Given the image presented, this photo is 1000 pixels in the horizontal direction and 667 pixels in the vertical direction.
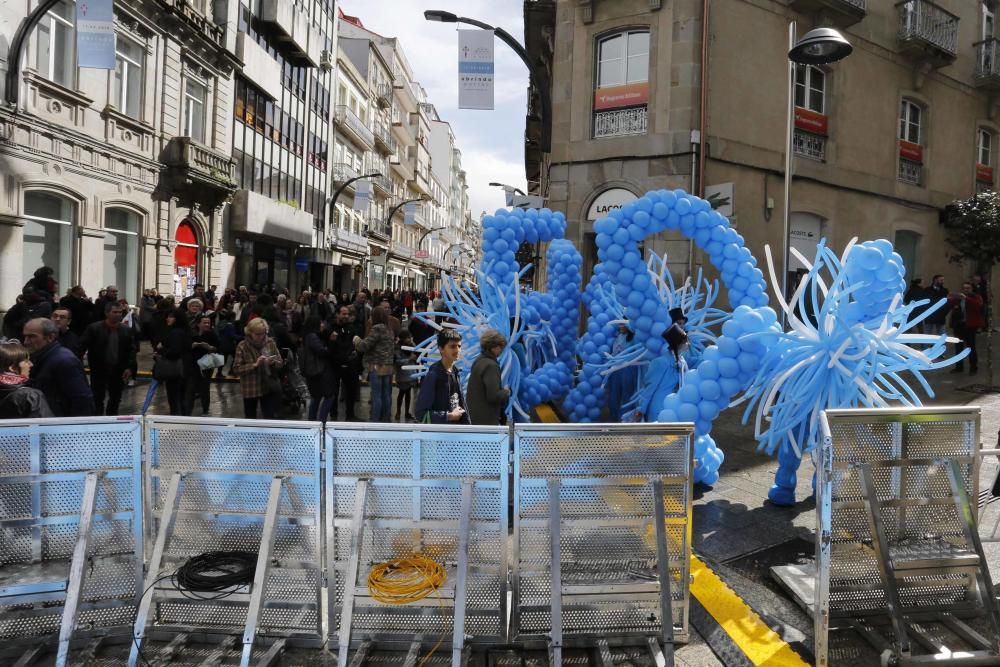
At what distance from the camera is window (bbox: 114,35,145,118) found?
57.1 ft

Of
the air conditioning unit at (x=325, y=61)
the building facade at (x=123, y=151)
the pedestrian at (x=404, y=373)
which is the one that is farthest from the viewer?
the air conditioning unit at (x=325, y=61)

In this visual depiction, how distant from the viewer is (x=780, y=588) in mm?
4004

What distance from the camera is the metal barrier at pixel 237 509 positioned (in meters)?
3.44

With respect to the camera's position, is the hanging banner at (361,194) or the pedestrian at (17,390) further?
the hanging banner at (361,194)

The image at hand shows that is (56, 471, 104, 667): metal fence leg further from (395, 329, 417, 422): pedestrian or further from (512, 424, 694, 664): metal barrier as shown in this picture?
(395, 329, 417, 422): pedestrian

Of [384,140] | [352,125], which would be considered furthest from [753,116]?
[384,140]

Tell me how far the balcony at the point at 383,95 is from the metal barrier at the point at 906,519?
157ft

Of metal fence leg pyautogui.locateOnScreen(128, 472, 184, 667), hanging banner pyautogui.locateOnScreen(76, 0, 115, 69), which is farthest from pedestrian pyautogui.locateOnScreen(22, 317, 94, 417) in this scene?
hanging banner pyautogui.locateOnScreen(76, 0, 115, 69)

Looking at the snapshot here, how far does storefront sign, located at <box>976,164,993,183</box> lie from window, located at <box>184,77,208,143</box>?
23.9 metres

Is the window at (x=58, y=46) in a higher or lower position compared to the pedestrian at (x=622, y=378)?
higher

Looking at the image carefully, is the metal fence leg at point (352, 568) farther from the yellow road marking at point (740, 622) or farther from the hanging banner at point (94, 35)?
the hanging banner at point (94, 35)

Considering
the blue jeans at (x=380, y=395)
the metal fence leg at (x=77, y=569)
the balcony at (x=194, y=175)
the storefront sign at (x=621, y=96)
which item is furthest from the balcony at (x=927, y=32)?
the balcony at (x=194, y=175)

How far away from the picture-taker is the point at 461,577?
3.16 meters

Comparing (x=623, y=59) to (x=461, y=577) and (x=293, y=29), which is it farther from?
(x=293, y=29)
